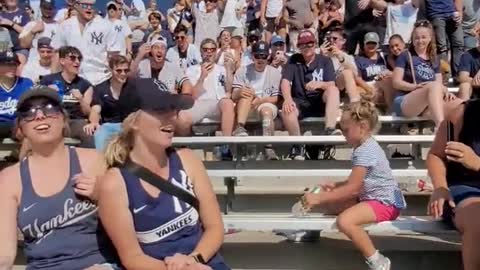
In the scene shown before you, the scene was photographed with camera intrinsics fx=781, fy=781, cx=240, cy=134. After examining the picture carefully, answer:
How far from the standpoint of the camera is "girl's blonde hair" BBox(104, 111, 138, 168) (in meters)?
3.00

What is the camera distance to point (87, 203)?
9.71 feet

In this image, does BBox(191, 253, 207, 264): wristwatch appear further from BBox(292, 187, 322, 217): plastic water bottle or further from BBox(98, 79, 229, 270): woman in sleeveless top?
BBox(292, 187, 322, 217): plastic water bottle

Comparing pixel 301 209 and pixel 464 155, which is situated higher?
pixel 464 155

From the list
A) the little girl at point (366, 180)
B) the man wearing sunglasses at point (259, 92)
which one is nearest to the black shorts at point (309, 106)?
the man wearing sunglasses at point (259, 92)

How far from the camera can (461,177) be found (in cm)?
400

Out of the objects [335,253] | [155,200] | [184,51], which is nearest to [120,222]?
[155,200]

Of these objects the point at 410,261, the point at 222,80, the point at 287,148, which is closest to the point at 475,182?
the point at 410,261

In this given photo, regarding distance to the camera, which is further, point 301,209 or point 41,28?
point 41,28

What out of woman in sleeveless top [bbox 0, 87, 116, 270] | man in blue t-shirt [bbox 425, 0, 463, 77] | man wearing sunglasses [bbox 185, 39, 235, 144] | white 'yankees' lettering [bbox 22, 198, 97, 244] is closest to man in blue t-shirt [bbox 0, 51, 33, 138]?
man wearing sunglasses [bbox 185, 39, 235, 144]

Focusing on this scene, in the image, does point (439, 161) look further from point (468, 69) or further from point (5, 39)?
point (5, 39)

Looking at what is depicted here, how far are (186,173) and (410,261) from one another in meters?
2.24

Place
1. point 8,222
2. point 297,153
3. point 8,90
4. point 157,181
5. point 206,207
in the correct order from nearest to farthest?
point 8,222 < point 157,181 < point 206,207 < point 8,90 < point 297,153

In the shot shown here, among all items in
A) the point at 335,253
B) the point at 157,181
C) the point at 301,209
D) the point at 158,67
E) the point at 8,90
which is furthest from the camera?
the point at 158,67

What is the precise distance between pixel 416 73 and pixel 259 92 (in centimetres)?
142
